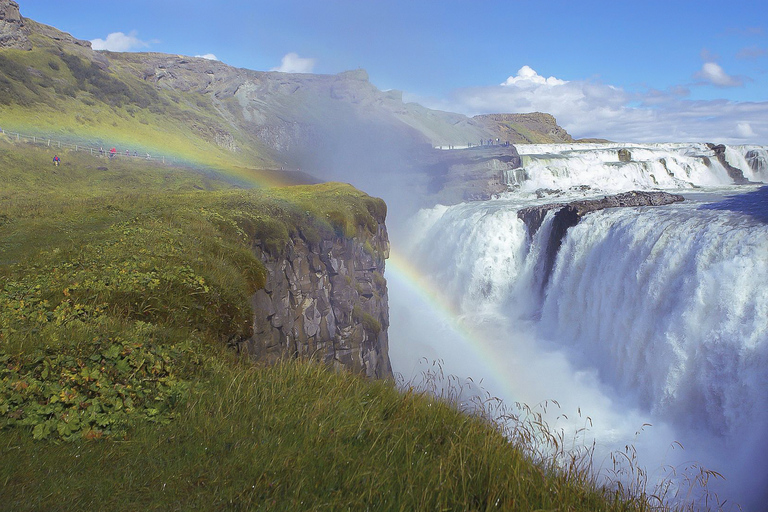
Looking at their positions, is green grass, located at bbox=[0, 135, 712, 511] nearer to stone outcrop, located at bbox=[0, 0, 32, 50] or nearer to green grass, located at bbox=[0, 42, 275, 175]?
green grass, located at bbox=[0, 42, 275, 175]

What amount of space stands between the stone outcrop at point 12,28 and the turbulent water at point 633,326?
7058cm

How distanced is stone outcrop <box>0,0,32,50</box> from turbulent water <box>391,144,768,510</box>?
7058 centimetres

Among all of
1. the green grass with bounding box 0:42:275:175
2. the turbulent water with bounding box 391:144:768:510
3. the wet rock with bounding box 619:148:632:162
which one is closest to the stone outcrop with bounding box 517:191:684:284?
the turbulent water with bounding box 391:144:768:510

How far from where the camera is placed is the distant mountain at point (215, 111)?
2216 inches

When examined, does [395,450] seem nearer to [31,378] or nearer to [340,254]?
[31,378]

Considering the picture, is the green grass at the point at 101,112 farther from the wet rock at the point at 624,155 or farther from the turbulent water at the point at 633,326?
the wet rock at the point at 624,155

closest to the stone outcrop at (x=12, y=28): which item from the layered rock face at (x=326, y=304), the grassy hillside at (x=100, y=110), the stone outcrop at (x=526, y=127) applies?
the grassy hillside at (x=100, y=110)

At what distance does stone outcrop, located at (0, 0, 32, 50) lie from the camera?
65.8 m

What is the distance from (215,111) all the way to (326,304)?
100126 mm

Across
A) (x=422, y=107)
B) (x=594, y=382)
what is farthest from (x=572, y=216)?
(x=422, y=107)

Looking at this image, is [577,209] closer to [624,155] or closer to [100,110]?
[624,155]

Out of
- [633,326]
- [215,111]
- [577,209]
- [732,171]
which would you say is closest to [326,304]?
[633,326]

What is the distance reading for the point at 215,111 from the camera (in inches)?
4107

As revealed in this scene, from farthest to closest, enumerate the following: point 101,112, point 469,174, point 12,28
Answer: point 12,28 → point 101,112 → point 469,174
